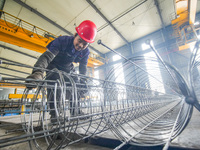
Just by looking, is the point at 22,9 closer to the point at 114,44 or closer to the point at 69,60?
the point at 69,60

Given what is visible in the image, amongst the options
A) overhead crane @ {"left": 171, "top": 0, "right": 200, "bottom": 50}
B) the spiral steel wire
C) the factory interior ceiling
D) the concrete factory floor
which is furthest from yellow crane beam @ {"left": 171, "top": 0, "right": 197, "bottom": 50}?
the concrete factory floor

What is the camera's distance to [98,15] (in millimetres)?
5629

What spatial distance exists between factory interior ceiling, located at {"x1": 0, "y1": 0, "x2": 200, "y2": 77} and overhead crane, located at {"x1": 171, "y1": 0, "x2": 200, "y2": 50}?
37 cm

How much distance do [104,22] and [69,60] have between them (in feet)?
18.0

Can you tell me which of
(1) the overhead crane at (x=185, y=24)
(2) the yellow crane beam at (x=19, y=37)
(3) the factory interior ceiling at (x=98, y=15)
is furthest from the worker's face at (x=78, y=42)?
(1) the overhead crane at (x=185, y=24)

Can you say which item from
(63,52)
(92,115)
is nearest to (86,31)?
(63,52)

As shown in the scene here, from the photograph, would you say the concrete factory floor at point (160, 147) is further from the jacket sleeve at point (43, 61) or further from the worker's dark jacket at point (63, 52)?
the worker's dark jacket at point (63, 52)

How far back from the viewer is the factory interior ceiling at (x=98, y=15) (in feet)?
16.0

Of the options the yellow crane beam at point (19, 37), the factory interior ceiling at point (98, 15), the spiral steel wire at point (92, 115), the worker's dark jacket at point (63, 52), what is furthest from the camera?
the factory interior ceiling at point (98, 15)

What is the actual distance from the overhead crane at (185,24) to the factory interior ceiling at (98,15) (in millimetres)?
368

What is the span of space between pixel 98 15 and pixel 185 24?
4.79 meters

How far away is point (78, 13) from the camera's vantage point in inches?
210

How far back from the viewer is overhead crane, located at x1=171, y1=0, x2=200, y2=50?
4.41m

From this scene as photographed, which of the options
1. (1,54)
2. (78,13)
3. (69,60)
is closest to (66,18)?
(78,13)
